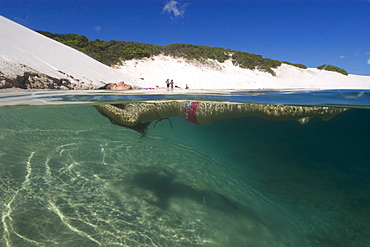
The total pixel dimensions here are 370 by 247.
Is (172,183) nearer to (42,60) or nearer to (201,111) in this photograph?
(201,111)

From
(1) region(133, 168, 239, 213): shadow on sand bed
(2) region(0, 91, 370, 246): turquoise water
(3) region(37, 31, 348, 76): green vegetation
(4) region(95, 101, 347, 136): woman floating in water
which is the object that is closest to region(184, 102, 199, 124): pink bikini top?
(4) region(95, 101, 347, 136): woman floating in water

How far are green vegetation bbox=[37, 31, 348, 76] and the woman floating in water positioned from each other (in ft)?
47.8

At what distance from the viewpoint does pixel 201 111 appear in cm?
983

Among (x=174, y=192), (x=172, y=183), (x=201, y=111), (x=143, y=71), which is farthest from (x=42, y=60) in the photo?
(x=143, y=71)

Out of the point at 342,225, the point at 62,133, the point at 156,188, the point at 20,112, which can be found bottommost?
the point at 342,225

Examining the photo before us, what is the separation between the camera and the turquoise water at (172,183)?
161 inches

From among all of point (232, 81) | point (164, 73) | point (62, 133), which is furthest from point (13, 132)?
point (232, 81)

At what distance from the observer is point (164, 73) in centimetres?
2309

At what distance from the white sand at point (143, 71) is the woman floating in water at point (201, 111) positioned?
2580mm

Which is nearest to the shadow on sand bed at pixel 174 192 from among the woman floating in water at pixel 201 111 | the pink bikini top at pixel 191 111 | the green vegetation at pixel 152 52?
the woman floating in water at pixel 201 111

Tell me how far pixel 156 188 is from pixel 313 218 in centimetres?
378

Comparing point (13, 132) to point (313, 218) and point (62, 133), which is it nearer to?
point (62, 133)

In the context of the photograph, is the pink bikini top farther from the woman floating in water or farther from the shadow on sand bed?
the shadow on sand bed

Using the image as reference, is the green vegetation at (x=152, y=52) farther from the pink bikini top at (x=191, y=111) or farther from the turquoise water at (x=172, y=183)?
the turquoise water at (x=172, y=183)
